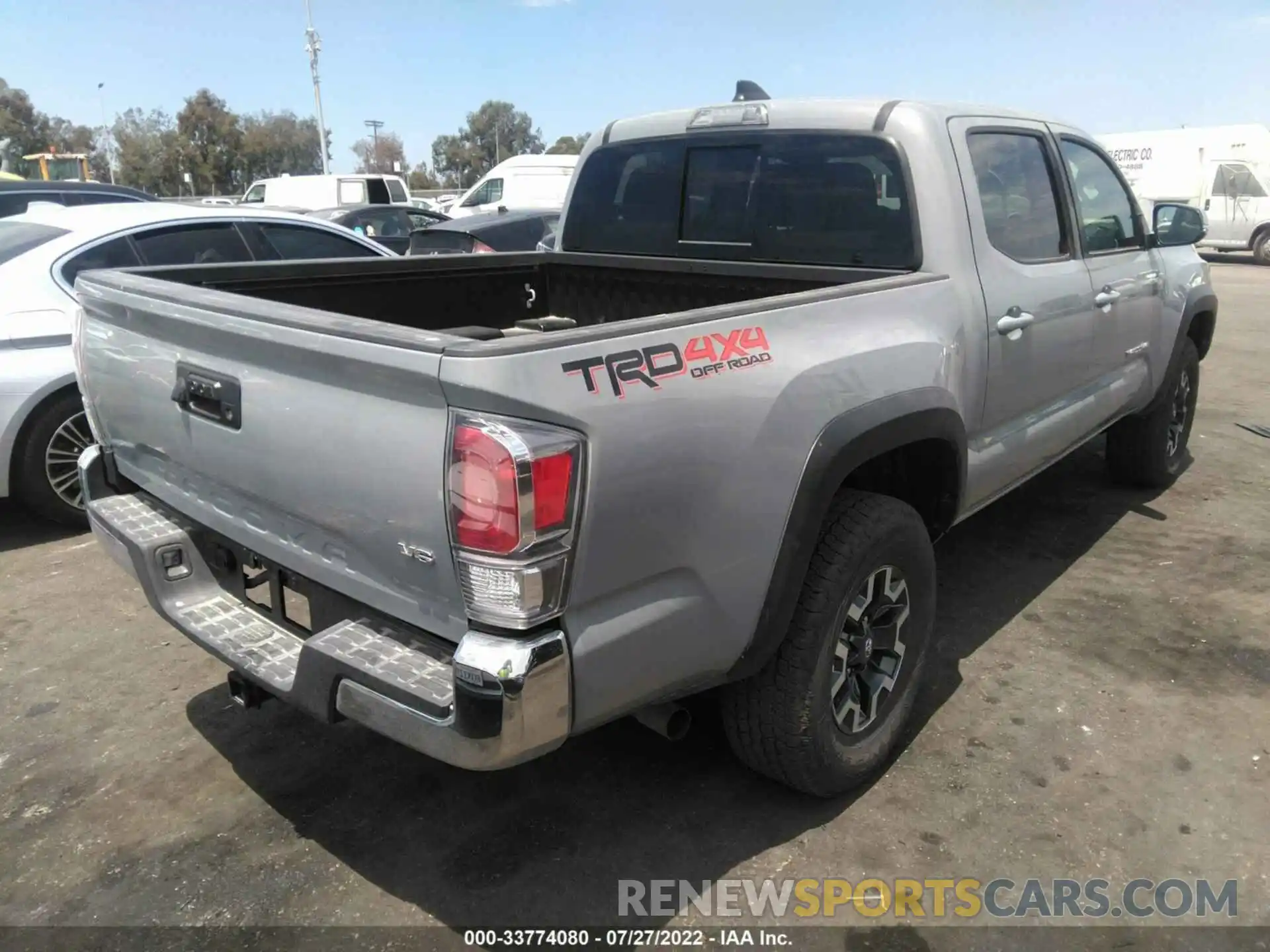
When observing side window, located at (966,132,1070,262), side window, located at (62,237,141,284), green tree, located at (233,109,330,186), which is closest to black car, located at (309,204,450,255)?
side window, located at (62,237,141,284)

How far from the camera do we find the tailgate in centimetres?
193

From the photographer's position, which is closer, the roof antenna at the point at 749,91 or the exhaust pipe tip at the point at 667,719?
the exhaust pipe tip at the point at 667,719

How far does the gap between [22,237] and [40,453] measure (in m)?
1.28

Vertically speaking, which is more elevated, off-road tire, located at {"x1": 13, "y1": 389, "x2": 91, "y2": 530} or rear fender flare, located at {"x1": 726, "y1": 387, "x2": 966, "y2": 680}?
rear fender flare, located at {"x1": 726, "y1": 387, "x2": 966, "y2": 680}

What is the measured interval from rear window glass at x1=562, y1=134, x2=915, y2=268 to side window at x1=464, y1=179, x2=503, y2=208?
16359 millimetres

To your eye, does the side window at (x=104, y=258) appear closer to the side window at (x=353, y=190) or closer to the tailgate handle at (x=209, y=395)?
the tailgate handle at (x=209, y=395)

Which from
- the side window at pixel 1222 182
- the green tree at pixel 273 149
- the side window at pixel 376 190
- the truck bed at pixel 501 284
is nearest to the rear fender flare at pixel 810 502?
the truck bed at pixel 501 284

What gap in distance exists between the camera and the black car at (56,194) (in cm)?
876

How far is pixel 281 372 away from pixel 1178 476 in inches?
220

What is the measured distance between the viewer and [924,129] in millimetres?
3197

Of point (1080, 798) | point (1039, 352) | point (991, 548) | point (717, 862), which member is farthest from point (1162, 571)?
point (717, 862)

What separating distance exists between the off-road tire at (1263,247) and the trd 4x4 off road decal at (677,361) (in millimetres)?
22922

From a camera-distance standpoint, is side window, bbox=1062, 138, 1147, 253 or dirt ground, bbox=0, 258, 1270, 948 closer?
dirt ground, bbox=0, 258, 1270, 948
